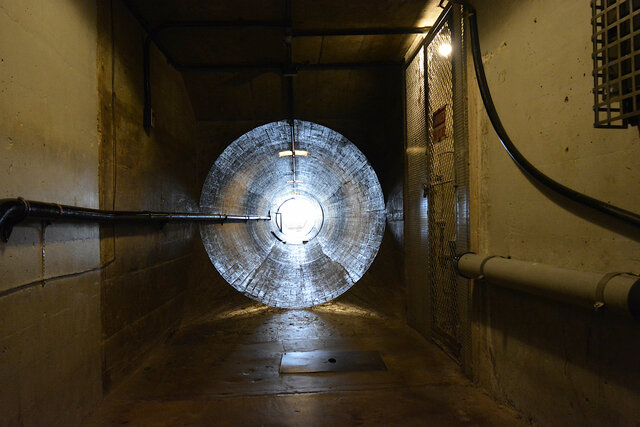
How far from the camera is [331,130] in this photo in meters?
7.07

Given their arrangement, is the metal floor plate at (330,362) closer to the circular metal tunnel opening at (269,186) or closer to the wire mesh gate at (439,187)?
the wire mesh gate at (439,187)

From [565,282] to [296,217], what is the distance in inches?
896

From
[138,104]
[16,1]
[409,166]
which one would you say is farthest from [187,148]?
[16,1]

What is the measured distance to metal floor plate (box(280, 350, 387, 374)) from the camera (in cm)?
428

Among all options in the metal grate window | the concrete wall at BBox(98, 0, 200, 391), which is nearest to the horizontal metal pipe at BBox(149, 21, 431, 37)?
the concrete wall at BBox(98, 0, 200, 391)

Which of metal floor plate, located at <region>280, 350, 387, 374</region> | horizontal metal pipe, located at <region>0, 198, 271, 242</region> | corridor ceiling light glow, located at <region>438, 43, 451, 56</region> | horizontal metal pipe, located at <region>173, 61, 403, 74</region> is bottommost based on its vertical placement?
metal floor plate, located at <region>280, 350, 387, 374</region>

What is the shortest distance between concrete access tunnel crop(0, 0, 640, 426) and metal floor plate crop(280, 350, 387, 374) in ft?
0.12

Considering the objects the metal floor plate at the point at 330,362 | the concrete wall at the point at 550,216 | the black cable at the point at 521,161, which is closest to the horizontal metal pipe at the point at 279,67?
the black cable at the point at 521,161

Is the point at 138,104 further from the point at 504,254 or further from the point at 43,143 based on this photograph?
the point at 504,254

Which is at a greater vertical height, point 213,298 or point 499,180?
point 499,180

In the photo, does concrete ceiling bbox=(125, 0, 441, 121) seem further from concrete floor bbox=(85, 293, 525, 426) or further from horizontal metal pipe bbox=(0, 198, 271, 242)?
concrete floor bbox=(85, 293, 525, 426)

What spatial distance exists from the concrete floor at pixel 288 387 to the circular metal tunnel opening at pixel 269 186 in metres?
1.59

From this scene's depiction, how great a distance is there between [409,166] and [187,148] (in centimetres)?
358

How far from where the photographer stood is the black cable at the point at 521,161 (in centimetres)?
207
